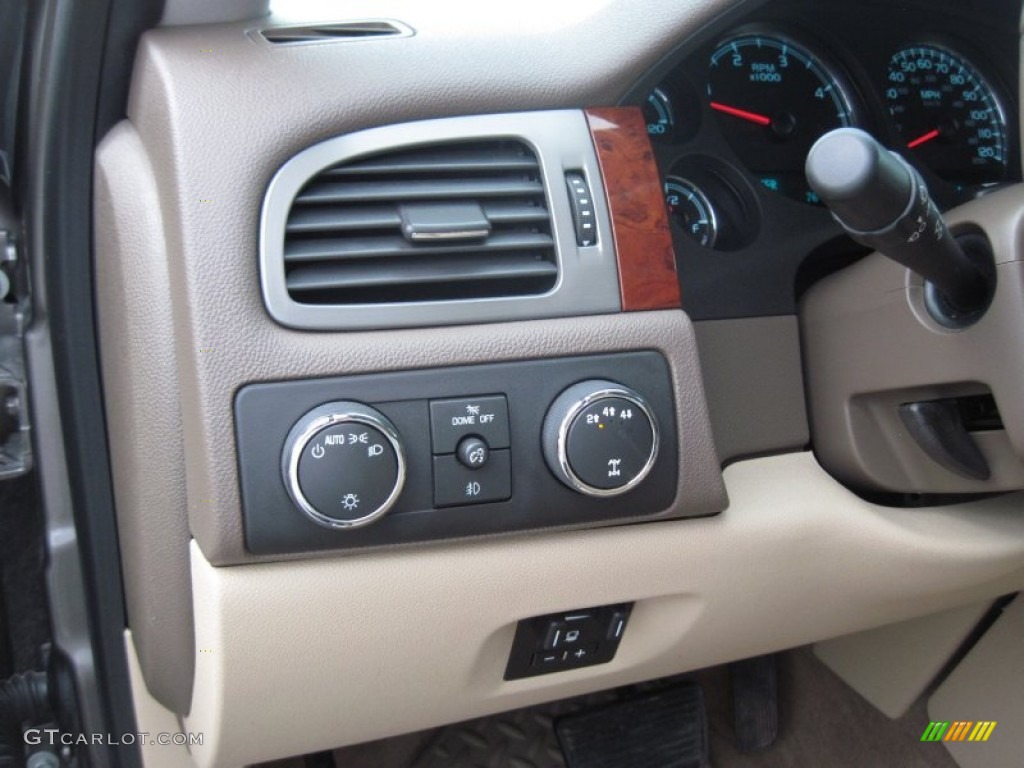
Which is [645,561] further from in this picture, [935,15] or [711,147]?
[935,15]

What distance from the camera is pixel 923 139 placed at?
4.17 feet

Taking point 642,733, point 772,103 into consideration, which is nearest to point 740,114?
point 772,103

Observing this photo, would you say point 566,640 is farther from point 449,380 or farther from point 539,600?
point 449,380

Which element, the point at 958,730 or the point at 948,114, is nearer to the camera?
the point at 948,114

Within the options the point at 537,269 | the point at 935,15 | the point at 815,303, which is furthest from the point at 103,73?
the point at 935,15

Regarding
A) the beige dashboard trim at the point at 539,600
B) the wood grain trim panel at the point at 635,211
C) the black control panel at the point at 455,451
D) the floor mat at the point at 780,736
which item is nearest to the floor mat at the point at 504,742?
the floor mat at the point at 780,736

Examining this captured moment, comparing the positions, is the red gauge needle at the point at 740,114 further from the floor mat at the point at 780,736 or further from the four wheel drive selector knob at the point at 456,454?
the floor mat at the point at 780,736

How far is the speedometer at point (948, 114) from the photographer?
126 cm

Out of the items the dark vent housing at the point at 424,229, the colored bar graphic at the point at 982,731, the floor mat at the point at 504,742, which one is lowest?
the colored bar graphic at the point at 982,731

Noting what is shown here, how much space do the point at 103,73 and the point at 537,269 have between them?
0.44 m

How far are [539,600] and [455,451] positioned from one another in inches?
7.4

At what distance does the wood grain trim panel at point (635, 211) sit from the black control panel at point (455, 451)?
0.22ft

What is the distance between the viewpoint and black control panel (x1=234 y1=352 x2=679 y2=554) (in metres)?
0.79

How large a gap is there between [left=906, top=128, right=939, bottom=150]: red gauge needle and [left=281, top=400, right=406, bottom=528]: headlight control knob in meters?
0.84
